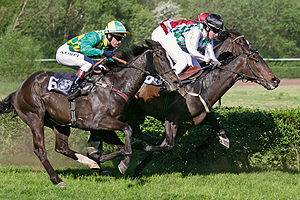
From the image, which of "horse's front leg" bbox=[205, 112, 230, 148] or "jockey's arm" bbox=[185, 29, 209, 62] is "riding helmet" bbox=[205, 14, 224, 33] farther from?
"horse's front leg" bbox=[205, 112, 230, 148]

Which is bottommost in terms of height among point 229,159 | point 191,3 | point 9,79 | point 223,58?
point 191,3

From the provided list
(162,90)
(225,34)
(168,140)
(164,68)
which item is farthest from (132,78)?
(225,34)

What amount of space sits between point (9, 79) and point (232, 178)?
13.1 meters

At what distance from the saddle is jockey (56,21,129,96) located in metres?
1.05

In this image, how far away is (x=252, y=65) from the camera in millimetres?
6367

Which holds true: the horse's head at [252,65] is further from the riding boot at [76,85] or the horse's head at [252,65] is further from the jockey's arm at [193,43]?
the riding boot at [76,85]

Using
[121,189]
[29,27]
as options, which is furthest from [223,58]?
[29,27]

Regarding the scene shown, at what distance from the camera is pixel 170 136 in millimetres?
6297

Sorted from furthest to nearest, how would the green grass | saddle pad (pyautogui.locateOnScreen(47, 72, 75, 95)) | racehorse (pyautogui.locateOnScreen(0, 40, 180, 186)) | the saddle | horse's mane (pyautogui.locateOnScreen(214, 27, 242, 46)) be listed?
horse's mane (pyautogui.locateOnScreen(214, 27, 242, 46)) → the saddle → saddle pad (pyautogui.locateOnScreen(47, 72, 75, 95)) → racehorse (pyautogui.locateOnScreen(0, 40, 180, 186)) → the green grass

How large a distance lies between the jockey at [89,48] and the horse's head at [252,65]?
169cm

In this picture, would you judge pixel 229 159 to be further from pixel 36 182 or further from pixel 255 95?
pixel 255 95

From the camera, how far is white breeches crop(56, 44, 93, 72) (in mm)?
6016

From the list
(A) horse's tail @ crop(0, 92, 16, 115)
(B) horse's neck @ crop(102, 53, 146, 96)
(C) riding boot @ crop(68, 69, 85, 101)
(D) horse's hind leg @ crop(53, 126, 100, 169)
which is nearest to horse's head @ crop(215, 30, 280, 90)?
(B) horse's neck @ crop(102, 53, 146, 96)

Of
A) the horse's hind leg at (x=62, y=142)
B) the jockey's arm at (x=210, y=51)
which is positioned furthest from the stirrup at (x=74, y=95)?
the jockey's arm at (x=210, y=51)
